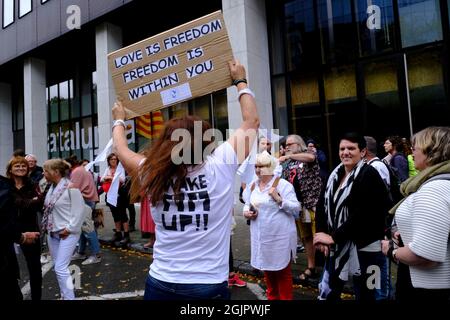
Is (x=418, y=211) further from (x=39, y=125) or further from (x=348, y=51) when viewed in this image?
(x=39, y=125)

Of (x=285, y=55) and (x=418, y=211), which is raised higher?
(x=285, y=55)

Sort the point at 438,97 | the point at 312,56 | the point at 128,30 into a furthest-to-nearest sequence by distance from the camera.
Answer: the point at 128,30, the point at 312,56, the point at 438,97

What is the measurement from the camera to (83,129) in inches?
658

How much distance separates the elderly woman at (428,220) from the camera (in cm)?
201

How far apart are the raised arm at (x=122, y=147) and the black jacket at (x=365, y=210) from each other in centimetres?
180

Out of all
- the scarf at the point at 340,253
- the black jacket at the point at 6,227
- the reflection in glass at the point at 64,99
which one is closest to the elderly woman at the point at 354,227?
the scarf at the point at 340,253

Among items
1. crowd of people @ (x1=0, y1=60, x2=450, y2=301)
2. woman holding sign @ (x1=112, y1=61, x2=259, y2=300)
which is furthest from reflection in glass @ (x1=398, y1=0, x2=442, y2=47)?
woman holding sign @ (x1=112, y1=61, x2=259, y2=300)

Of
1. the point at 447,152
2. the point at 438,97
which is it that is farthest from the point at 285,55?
the point at 447,152

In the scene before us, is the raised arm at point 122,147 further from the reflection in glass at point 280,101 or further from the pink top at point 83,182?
the reflection in glass at point 280,101

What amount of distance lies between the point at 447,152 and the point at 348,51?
26.9 feet

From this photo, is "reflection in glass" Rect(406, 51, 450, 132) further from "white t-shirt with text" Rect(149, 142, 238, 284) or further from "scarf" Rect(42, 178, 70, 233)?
"white t-shirt with text" Rect(149, 142, 238, 284)

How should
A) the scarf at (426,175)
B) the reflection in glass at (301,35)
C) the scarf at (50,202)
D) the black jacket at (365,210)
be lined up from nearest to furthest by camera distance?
the scarf at (426,175)
the black jacket at (365,210)
the scarf at (50,202)
the reflection in glass at (301,35)

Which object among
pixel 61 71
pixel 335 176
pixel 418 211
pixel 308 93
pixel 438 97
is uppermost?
pixel 61 71
